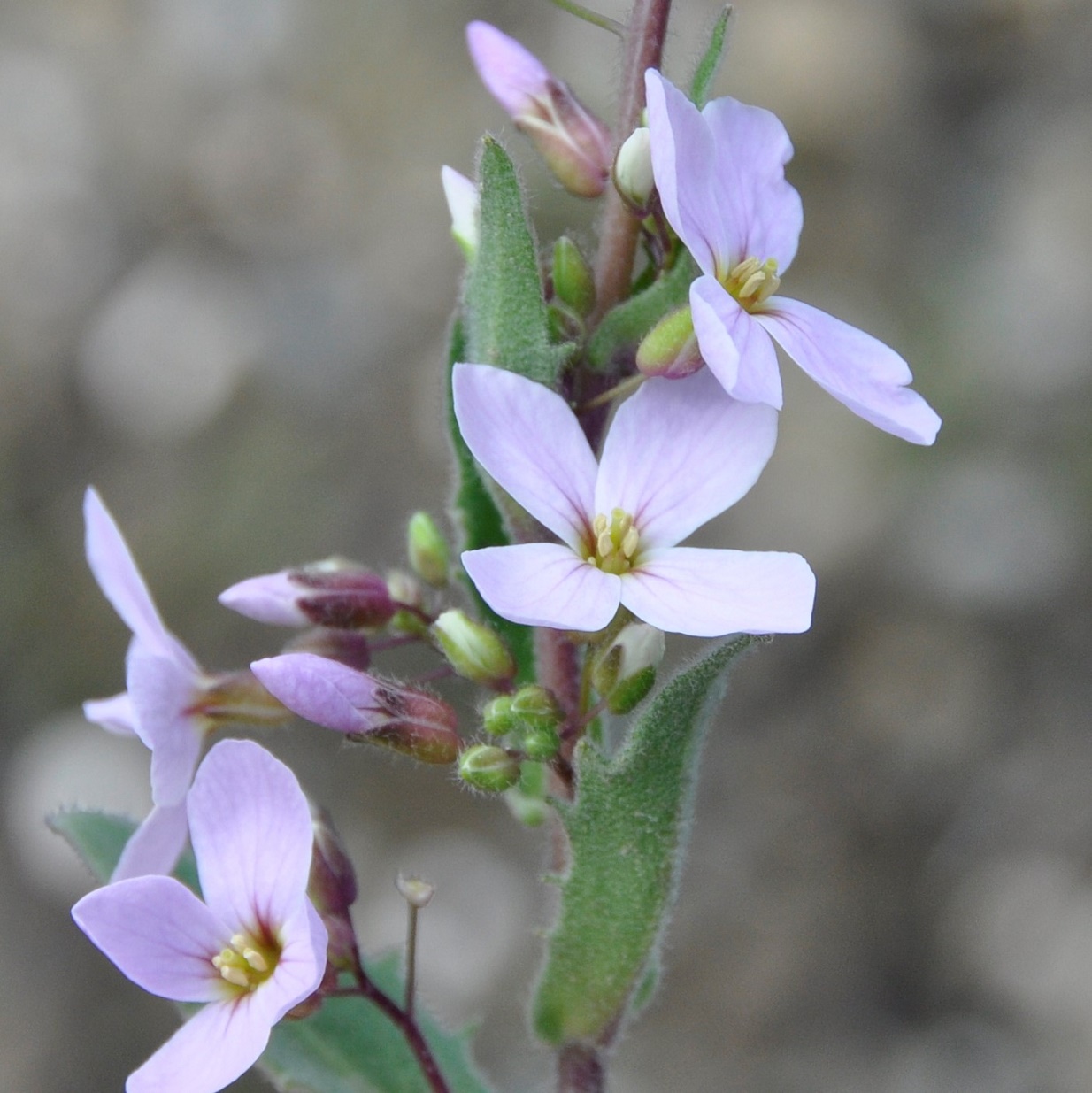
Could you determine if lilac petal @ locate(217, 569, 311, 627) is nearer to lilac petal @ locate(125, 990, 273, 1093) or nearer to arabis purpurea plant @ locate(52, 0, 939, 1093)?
arabis purpurea plant @ locate(52, 0, 939, 1093)

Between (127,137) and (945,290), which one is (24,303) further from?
(945,290)

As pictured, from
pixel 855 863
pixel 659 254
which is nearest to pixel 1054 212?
pixel 855 863

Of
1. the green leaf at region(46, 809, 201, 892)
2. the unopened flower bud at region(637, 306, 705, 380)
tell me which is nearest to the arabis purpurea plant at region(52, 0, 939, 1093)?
the unopened flower bud at region(637, 306, 705, 380)

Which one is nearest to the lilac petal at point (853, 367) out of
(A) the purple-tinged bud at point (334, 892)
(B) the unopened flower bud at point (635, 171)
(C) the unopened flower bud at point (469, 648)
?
(B) the unopened flower bud at point (635, 171)

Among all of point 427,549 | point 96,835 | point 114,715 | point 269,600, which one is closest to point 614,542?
point 427,549

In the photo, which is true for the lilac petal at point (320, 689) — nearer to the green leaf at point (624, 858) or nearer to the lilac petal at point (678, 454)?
the green leaf at point (624, 858)

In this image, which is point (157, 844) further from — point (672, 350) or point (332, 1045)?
point (672, 350)
